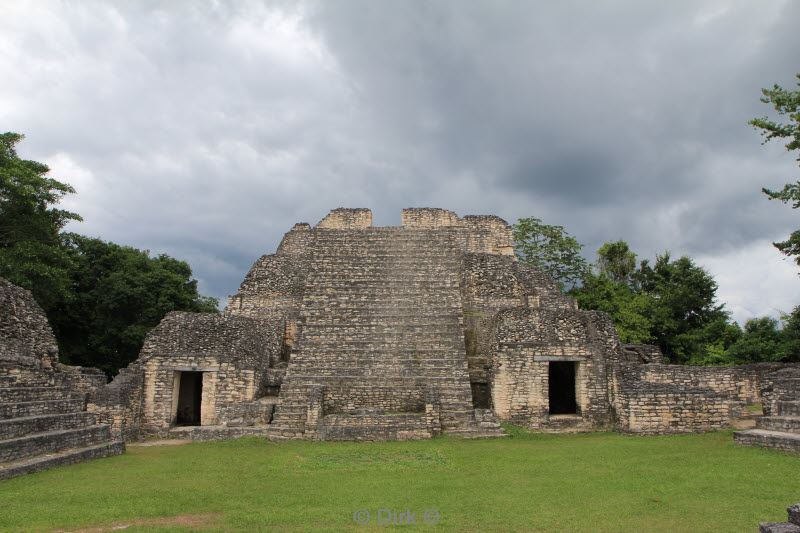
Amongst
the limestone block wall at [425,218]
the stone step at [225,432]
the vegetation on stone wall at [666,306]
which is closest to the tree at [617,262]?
the vegetation on stone wall at [666,306]

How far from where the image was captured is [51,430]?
34.0 ft

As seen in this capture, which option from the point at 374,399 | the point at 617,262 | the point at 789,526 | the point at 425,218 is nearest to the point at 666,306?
the point at 617,262

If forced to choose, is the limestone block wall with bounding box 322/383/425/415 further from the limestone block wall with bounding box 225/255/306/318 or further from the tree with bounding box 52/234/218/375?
the tree with bounding box 52/234/218/375

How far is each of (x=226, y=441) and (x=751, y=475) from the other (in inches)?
388

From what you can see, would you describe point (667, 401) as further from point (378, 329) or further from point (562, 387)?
point (378, 329)

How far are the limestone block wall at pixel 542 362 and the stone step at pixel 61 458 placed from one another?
27.6ft

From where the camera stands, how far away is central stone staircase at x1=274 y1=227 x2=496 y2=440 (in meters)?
12.9

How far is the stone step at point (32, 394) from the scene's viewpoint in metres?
10.3

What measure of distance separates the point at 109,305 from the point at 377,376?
16311mm

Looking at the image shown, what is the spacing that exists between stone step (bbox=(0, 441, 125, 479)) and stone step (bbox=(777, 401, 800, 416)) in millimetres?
12829

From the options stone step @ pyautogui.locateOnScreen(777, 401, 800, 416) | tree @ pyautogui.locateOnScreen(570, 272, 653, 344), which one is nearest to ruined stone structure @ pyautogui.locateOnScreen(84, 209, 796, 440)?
stone step @ pyautogui.locateOnScreen(777, 401, 800, 416)

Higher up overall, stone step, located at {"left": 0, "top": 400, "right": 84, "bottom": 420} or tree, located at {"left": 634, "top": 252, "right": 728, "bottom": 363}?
tree, located at {"left": 634, "top": 252, "right": 728, "bottom": 363}

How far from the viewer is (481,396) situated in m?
14.9

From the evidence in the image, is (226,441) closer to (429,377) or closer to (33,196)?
(429,377)
